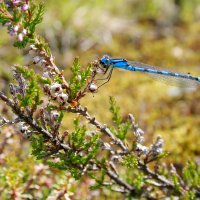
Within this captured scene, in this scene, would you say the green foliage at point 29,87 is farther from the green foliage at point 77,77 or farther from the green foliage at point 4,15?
the green foliage at point 4,15

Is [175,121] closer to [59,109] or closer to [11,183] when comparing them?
[11,183]

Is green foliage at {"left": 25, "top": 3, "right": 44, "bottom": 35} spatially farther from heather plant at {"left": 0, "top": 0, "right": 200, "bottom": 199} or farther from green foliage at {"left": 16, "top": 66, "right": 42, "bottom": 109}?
green foliage at {"left": 16, "top": 66, "right": 42, "bottom": 109}

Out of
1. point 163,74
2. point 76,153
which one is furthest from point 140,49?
point 76,153

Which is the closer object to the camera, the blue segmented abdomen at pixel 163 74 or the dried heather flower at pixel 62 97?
the dried heather flower at pixel 62 97

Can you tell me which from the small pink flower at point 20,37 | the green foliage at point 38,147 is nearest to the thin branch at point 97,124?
the green foliage at point 38,147

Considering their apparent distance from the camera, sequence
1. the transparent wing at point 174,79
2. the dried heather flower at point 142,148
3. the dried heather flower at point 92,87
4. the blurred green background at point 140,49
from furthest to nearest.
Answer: the blurred green background at point 140,49 < the transparent wing at point 174,79 < the dried heather flower at point 142,148 < the dried heather flower at point 92,87

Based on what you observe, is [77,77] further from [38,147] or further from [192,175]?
[192,175]
